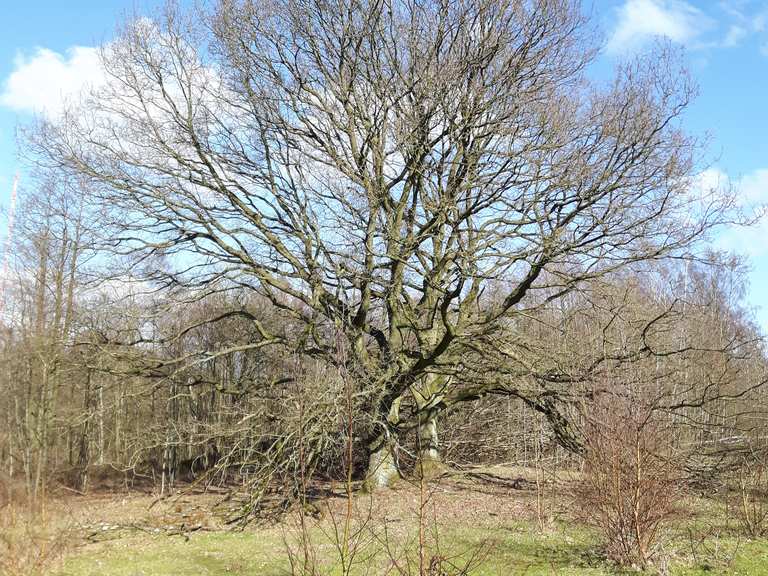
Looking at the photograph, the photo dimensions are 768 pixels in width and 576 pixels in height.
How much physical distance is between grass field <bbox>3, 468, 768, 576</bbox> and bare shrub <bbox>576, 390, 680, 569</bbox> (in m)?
0.31

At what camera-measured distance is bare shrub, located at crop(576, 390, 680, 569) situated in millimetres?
7766

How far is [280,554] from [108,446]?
15633 millimetres

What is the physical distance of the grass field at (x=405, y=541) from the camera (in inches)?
319

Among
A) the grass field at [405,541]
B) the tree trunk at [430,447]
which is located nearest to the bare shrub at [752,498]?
the grass field at [405,541]

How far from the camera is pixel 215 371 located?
68.5 feet

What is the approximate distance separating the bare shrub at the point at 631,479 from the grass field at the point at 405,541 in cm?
31

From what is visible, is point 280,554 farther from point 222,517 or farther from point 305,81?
point 305,81

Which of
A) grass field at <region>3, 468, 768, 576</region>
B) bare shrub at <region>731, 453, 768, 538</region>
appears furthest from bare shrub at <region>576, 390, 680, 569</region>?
bare shrub at <region>731, 453, 768, 538</region>

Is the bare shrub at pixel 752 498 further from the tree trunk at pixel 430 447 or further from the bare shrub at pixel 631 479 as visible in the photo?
the tree trunk at pixel 430 447

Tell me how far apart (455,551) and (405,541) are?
0.86 m

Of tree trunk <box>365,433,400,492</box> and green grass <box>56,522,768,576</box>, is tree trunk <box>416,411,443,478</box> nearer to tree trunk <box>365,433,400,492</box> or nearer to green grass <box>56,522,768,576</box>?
tree trunk <box>365,433,400,492</box>

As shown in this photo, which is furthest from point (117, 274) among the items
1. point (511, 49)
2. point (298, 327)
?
point (511, 49)

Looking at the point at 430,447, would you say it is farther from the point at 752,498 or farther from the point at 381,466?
the point at 752,498

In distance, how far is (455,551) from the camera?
356 inches
